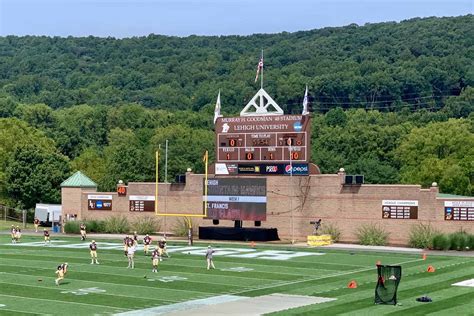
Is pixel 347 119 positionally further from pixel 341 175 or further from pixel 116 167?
pixel 341 175

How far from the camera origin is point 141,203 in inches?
2899

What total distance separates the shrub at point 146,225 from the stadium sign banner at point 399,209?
1935cm

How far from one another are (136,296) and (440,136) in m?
71.5

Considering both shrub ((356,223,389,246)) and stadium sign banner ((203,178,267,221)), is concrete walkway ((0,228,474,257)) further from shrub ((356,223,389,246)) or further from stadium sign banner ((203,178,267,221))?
stadium sign banner ((203,178,267,221))

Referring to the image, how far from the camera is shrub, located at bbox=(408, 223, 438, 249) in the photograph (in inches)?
2361

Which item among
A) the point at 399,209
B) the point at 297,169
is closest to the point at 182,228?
the point at 297,169

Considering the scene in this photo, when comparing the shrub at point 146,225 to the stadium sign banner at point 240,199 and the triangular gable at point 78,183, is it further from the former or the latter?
the triangular gable at point 78,183

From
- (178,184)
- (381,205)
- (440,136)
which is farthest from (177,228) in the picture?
(440,136)

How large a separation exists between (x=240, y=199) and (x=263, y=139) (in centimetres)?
481

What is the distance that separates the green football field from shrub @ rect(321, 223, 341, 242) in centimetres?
483

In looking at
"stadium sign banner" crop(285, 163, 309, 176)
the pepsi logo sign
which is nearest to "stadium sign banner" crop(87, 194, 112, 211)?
the pepsi logo sign

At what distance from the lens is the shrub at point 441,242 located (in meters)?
58.7

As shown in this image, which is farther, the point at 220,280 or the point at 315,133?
the point at 315,133

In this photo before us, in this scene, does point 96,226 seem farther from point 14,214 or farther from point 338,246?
point 338,246
